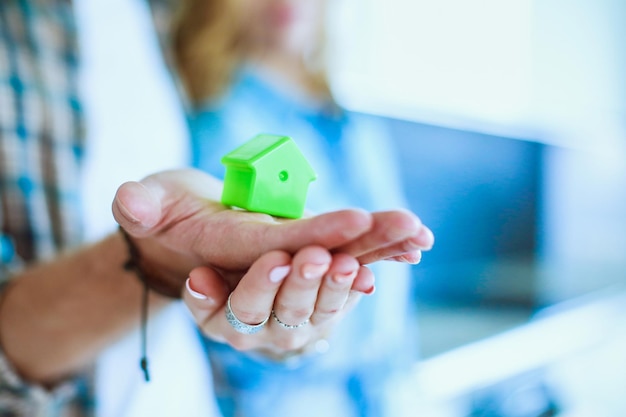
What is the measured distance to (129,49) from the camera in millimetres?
879

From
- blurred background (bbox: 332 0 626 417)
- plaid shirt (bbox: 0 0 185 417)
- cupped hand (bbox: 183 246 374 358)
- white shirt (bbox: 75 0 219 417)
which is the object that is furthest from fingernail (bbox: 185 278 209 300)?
blurred background (bbox: 332 0 626 417)

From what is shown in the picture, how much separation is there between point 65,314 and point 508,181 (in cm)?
86

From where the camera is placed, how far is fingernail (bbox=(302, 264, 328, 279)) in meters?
0.31

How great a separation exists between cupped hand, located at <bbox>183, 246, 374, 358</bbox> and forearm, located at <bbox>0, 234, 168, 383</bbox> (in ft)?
0.55

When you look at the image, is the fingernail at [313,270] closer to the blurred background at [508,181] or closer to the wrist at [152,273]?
the wrist at [152,273]

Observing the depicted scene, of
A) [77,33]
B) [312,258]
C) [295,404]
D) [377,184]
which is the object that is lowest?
[295,404]

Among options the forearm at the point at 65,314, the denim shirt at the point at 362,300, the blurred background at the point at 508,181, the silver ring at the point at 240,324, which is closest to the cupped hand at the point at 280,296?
the silver ring at the point at 240,324

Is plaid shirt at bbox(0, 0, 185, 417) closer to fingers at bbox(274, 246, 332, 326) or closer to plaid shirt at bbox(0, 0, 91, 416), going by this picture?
plaid shirt at bbox(0, 0, 91, 416)

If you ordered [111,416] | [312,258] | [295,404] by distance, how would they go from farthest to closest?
[295,404] < [111,416] < [312,258]

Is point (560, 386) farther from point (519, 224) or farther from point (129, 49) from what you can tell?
point (129, 49)

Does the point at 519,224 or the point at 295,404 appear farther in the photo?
the point at 519,224

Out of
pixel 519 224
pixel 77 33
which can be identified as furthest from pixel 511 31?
pixel 77 33

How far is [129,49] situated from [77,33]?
8cm

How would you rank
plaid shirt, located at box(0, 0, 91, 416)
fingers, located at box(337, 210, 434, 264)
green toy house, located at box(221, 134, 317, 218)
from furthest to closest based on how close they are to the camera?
1. plaid shirt, located at box(0, 0, 91, 416)
2. green toy house, located at box(221, 134, 317, 218)
3. fingers, located at box(337, 210, 434, 264)
